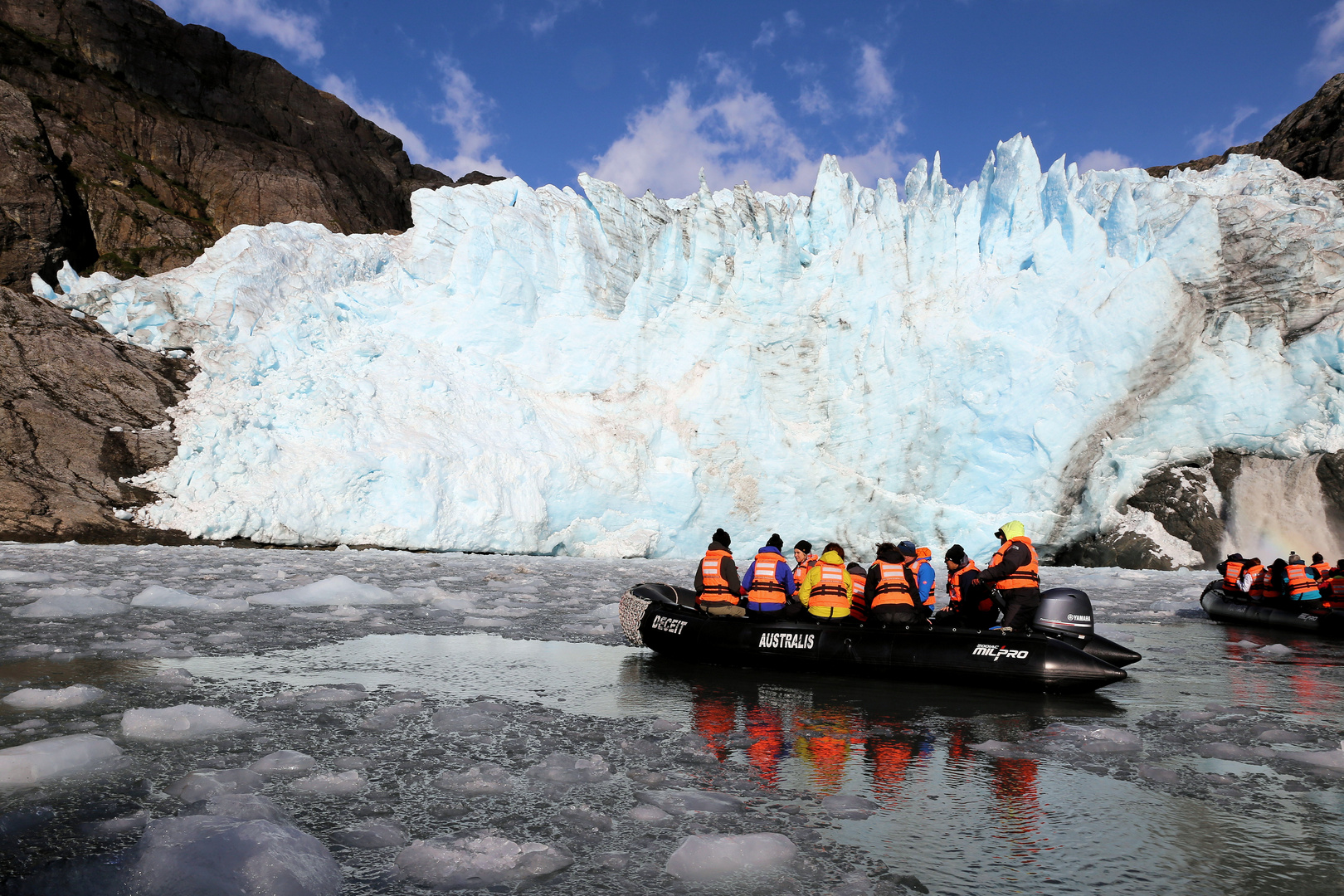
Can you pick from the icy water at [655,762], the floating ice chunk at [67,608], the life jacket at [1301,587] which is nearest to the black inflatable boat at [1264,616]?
the life jacket at [1301,587]

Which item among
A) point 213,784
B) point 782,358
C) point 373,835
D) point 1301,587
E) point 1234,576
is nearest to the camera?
point 373,835

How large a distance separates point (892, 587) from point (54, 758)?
20.9ft

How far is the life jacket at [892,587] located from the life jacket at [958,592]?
1.46 m

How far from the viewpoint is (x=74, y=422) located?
22703mm

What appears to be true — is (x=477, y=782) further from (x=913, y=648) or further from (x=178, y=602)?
(x=178, y=602)

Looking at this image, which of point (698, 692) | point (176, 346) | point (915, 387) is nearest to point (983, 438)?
point (915, 387)

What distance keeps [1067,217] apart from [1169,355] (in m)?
4.96

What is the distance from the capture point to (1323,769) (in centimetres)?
491

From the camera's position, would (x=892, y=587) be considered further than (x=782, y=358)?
No

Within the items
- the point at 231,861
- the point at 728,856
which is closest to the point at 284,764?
the point at 231,861

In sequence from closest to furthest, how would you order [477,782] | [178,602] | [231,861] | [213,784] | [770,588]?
1. [231,861]
2. [213,784]
3. [477,782]
4. [770,588]
5. [178,602]

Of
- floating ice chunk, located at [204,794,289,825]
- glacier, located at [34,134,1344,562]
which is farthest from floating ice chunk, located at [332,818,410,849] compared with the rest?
glacier, located at [34,134,1344,562]

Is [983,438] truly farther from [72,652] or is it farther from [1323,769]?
[72,652]

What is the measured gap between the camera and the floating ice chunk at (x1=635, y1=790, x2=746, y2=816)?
3963mm
